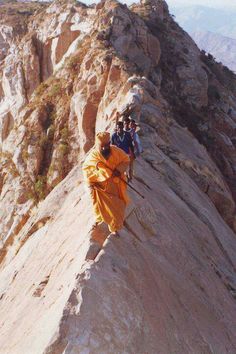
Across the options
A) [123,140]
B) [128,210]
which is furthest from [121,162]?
[123,140]

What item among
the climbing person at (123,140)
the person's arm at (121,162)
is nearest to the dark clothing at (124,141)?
the climbing person at (123,140)

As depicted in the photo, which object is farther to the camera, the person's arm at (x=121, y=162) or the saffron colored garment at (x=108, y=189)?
the person's arm at (x=121, y=162)

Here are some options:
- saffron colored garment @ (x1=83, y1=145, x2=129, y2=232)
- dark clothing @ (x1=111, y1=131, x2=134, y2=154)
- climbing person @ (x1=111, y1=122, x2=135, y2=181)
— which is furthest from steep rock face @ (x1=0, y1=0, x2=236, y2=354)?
dark clothing @ (x1=111, y1=131, x2=134, y2=154)

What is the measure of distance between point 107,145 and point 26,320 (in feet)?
9.81

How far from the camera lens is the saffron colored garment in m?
7.95

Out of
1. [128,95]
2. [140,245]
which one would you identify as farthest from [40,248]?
[128,95]

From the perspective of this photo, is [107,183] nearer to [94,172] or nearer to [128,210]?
[94,172]

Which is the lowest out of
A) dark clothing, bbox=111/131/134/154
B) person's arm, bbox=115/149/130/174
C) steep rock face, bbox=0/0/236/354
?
steep rock face, bbox=0/0/236/354

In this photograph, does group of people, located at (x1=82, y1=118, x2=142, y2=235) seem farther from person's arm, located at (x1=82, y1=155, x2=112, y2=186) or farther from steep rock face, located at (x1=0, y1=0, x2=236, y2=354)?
steep rock face, located at (x1=0, y1=0, x2=236, y2=354)

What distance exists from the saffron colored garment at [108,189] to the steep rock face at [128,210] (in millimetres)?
250

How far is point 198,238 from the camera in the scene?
1153 cm

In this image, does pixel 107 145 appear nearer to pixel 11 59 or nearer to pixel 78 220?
A: pixel 78 220

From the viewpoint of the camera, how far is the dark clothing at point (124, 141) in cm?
1112

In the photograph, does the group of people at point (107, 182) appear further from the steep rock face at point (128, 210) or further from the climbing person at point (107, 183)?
the steep rock face at point (128, 210)
